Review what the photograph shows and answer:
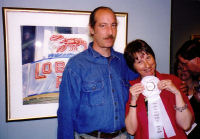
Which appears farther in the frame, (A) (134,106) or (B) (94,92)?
(B) (94,92)

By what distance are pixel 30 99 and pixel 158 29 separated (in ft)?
5.50

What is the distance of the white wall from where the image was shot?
5.01 feet

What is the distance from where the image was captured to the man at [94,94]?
4.19 feet

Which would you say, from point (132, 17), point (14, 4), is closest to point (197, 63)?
A: point (132, 17)

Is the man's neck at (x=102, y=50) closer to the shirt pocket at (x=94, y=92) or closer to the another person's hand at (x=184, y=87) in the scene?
the shirt pocket at (x=94, y=92)

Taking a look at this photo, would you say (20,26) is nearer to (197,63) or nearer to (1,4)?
(1,4)

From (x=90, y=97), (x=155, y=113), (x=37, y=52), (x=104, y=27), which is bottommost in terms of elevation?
(x=155, y=113)

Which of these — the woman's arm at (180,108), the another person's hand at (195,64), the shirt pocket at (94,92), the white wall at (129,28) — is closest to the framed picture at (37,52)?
the white wall at (129,28)

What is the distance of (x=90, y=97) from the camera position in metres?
1.32

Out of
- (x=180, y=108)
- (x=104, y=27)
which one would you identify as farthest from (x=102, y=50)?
(x=180, y=108)

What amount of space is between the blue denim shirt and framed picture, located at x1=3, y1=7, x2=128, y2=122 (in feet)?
1.05

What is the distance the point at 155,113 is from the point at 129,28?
1024mm

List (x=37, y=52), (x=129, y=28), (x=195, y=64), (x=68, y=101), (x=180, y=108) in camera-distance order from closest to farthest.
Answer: (x=180, y=108) < (x=68, y=101) < (x=195, y=64) < (x=37, y=52) < (x=129, y=28)

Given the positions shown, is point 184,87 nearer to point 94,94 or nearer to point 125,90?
point 125,90
